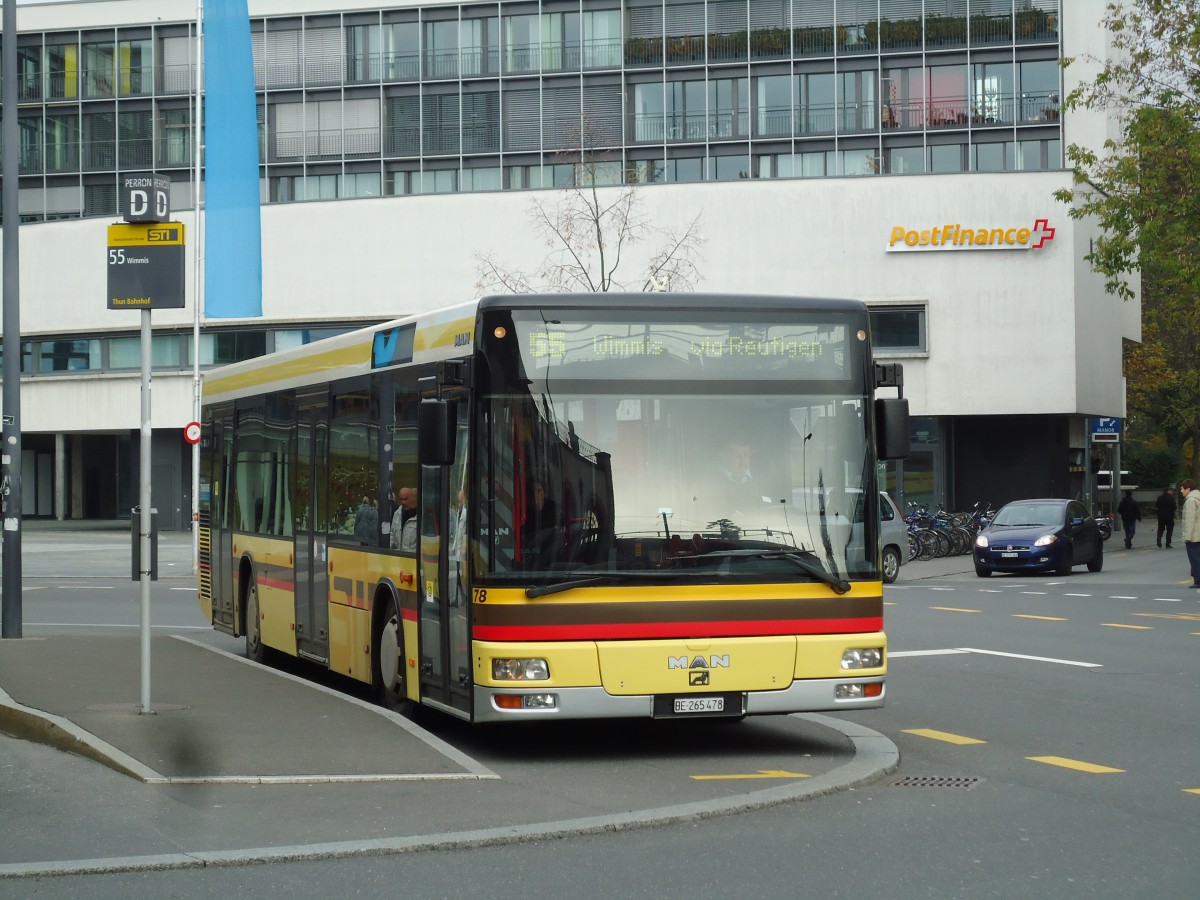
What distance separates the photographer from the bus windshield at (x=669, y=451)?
31.1 ft

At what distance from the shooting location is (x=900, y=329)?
155ft

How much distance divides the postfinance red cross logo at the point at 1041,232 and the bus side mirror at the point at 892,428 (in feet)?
126

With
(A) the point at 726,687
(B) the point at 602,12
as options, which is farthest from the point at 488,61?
(A) the point at 726,687

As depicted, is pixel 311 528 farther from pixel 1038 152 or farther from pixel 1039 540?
pixel 1038 152

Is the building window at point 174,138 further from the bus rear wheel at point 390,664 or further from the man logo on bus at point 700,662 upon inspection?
the man logo on bus at point 700,662

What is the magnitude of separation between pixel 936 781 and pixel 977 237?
129ft

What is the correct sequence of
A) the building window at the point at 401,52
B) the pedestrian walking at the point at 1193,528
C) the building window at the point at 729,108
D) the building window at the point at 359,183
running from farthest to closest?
the building window at the point at 359,183
the building window at the point at 401,52
the building window at the point at 729,108
the pedestrian walking at the point at 1193,528

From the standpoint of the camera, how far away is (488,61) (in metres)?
62.6

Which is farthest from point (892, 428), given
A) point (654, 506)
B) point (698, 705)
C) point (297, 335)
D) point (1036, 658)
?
point (297, 335)

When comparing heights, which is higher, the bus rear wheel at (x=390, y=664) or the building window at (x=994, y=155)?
the building window at (x=994, y=155)

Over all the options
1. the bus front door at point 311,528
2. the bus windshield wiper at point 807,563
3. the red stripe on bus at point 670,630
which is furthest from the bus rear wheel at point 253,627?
the bus windshield wiper at point 807,563

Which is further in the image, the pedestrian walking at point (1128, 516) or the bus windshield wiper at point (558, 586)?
the pedestrian walking at point (1128, 516)

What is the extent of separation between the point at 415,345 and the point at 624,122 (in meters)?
51.7

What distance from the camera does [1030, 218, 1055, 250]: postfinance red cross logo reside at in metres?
46.4
